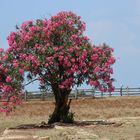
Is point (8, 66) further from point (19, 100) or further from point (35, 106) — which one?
point (35, 106)

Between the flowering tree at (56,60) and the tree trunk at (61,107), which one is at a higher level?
the flowering tree at (56,60)

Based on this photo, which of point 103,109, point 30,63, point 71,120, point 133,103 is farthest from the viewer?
point 133,103

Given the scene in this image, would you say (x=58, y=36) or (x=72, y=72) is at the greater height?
(x=58, y=36)

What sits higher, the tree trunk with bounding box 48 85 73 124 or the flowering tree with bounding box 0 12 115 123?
the flowering tree with bounding box 0 12 115 123

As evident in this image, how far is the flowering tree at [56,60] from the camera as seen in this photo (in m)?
25.8

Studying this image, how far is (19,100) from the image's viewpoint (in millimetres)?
25859

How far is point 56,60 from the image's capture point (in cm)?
2603

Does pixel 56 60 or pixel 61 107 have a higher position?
pixel 56 60

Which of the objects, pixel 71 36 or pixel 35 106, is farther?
pixel 35 106

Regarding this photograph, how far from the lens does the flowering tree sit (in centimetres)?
2583

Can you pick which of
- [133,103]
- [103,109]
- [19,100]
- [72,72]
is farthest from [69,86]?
[133,103]

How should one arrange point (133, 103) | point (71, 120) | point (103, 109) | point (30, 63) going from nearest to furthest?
1. point (30, 63)
2. point (71, 120)
3. point (103, 109)
4. point (133, 103)

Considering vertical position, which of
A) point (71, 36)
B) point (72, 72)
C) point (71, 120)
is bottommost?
point (71, 120)

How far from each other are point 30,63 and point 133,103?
21476 millimetres
